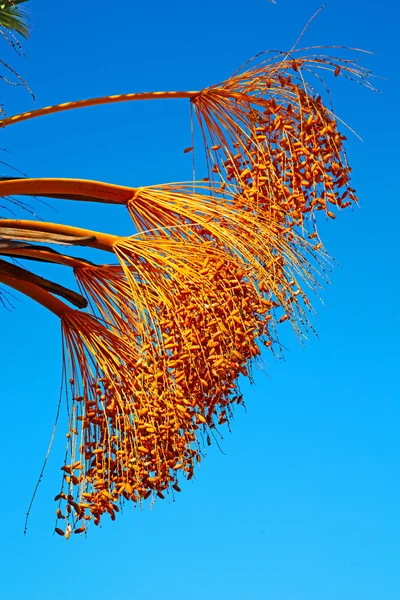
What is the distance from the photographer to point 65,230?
621 centimetres

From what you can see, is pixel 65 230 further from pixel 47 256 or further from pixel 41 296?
pixel 41 296

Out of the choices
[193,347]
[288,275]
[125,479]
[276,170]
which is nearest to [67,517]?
[125,479]

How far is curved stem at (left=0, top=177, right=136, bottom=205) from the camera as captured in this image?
609 centimetres

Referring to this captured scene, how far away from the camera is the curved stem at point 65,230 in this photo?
6137 millimetres

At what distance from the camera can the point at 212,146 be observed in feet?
21.5

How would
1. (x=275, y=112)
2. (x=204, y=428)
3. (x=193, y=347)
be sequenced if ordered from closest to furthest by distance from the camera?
(x=193, y=347), (x=204, y=428), (x=275, y=112)

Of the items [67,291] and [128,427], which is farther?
[67,291]

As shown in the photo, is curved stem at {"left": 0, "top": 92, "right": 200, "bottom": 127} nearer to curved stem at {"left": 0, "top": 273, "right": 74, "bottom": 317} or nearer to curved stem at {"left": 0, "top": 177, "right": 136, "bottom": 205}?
curved stem at {"left": 0, "top": 177, "right": 136, "bottom": 205}

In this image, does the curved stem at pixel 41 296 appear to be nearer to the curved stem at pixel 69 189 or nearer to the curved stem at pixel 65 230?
the curved stem at pixel 65 230

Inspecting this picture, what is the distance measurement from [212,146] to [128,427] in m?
1.84

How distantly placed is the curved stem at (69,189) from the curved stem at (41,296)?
62cm

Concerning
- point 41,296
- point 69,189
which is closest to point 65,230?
point 69,189

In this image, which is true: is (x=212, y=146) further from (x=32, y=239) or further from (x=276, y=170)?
(x=32, y=239)

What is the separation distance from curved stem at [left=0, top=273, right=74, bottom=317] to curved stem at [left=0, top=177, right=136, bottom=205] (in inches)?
24.3
